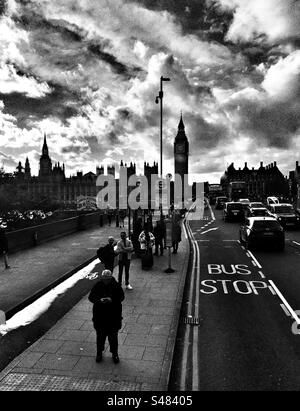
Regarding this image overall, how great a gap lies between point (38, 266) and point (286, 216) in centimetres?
1941

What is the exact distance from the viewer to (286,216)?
26562 millimetres

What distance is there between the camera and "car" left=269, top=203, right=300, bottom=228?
26438 mm

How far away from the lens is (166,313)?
8.55 meters

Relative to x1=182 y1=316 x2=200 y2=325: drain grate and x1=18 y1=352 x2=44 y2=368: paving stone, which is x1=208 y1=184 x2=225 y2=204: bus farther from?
x1=18 y1=352 x2=44 y2=368: paving stone

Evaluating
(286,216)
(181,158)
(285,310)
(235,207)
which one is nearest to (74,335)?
(285,310)

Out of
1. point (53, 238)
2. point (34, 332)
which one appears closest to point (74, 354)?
point (34, 332)

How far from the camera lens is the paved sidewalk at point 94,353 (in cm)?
535

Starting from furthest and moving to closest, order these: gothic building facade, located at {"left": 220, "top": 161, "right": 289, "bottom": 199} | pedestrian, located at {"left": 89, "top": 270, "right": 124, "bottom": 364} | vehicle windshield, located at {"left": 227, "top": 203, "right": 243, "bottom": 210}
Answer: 1. gothic building facade, located at {"left": 220, "top": 161, "right": 289, "bottom": 199}
2. vehicle windshield, located at {"left": 227, "top": 203, "right": 243, "bottom": 210}
3. pedestrian, located at {"left": 89, "top": 270, "right": 124, "bottom": 364}

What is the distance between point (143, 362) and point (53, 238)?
1862 centimetres

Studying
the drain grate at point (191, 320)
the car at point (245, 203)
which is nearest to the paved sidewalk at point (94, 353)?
the drain grate at point (191, 320)

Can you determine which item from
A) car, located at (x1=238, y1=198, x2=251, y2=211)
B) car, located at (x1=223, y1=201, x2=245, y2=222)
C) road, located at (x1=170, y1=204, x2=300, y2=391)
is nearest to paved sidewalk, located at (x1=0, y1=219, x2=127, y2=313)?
road, located at (x1=170, y1=204, x2=300, y2=391)

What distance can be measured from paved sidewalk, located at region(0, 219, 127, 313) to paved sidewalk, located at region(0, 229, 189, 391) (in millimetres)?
2207

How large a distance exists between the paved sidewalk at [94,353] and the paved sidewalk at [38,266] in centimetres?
221

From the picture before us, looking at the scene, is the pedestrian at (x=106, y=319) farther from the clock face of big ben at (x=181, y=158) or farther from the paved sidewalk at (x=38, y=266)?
the clock face of big ben at (x=181, y=158)
